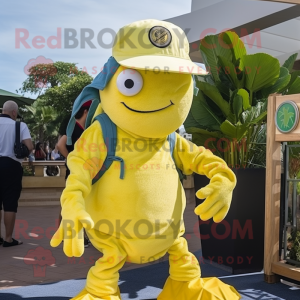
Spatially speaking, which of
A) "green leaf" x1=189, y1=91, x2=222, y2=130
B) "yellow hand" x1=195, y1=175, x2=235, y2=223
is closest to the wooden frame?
"green leaf" x1=189, y1=91, x2=222, y2=130

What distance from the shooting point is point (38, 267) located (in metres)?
4.47

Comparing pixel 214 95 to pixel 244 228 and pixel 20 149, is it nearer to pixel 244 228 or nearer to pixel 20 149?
pixel 244 228

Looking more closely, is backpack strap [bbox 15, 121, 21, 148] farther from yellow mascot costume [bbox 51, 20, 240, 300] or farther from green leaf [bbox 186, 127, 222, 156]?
yellow mascot costume [bbox 51, 20, 240, 300]

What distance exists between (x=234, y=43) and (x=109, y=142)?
2.21 metres

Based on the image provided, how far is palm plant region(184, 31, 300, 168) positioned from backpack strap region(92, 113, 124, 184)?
5.38 feet

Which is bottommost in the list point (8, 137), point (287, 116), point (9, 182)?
point (9, 182)

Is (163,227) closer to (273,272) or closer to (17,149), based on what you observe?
(273,272)

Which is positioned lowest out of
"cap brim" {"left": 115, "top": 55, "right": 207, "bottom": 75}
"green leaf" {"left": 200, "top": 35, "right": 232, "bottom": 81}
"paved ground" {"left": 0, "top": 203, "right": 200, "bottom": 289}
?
"paved ground" {"left": 0, "top": 203, "right": 200, "bottom": 289}

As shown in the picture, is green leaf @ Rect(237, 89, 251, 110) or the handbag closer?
green leaf @ Rect(237, 89, 251, 110)

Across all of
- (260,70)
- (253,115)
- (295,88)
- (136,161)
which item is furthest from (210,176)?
(295,88)

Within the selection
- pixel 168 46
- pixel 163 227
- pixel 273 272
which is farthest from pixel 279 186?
pixel 168 46

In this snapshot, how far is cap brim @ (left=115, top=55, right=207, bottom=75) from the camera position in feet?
8.31

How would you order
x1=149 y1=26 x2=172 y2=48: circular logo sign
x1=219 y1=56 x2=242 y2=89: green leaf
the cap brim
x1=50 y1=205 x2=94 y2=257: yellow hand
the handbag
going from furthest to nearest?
the handbag → x1=219 y1=56 x2=242 y2=89: green leaf → x1=149 y1=26 x2=172 y2=48: circular logo sign → the cap brim → x1=50 y1=205 x2=94 y2=257: yellow hand

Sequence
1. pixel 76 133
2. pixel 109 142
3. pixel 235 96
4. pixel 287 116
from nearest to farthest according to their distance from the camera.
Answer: pixel 109 142
pixel 287 116
pixel 235 96
pixel 76 133
